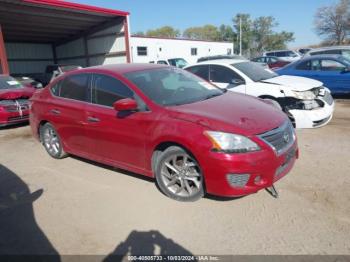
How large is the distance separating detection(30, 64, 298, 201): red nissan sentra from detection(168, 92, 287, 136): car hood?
1cm

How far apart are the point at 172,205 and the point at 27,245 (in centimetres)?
159

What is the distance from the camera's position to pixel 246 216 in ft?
11.5

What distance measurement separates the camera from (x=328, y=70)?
9.99m

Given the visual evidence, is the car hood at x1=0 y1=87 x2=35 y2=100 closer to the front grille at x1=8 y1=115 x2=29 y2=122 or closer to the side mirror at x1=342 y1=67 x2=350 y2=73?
the front grille at x1=8 y1=115 x2=29 y2=122

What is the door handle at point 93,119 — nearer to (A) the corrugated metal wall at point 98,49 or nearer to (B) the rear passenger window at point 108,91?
(B) the rear passenger window at point 108,91

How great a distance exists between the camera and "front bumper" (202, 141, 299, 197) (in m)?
3.37

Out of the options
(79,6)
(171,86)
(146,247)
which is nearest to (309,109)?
(171,86)

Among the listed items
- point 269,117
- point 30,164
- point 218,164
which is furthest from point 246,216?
point 30,164

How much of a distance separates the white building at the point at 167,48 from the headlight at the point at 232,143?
21.2m

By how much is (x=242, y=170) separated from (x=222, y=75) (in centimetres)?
474

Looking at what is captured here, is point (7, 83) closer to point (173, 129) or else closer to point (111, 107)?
point (111, 107)

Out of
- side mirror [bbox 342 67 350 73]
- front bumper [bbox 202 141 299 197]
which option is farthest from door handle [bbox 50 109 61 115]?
side mirror [bbox 342 67 350 73]

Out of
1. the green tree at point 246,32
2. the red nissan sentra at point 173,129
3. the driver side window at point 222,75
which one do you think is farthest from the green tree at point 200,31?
the red nissan sentra at point 173,129

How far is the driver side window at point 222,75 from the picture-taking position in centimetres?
755
